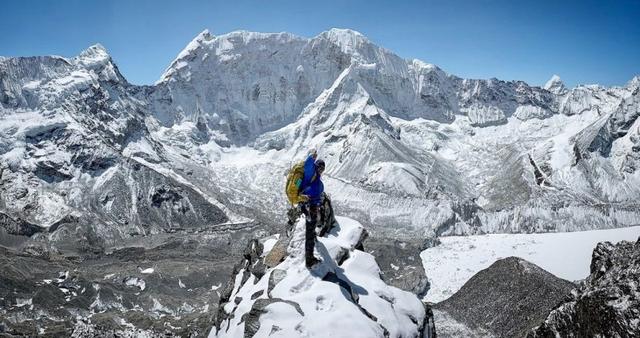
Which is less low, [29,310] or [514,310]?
[514,310]

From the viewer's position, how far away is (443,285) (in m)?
70.6

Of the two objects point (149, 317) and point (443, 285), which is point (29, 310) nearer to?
point (149, 317)

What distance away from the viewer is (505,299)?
79.5ft

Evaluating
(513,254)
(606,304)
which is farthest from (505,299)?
(513,254)

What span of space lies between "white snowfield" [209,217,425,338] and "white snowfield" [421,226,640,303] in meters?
30.6

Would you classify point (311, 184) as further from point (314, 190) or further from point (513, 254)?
point (513, 254)

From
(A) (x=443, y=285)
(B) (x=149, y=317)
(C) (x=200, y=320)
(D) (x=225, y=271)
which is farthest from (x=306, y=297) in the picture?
(D) (x=225, y=271)

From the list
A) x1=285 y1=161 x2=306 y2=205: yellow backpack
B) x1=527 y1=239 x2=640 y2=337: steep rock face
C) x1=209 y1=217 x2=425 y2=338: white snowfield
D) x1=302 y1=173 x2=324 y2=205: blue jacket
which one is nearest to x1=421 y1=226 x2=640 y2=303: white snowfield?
x1=209 y1=217 x2=425 y2=338: white snowfield

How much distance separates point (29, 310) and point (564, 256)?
335 ft

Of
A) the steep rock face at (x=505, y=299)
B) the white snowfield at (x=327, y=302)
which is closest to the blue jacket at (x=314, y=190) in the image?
the white snowfield at (x=327, y=302)

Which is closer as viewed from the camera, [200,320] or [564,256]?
[564,256]

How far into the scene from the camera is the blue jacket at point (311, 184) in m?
17.5

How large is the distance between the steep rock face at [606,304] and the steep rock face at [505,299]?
11.2 metres

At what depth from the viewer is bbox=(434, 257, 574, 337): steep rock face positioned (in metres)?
22.3
